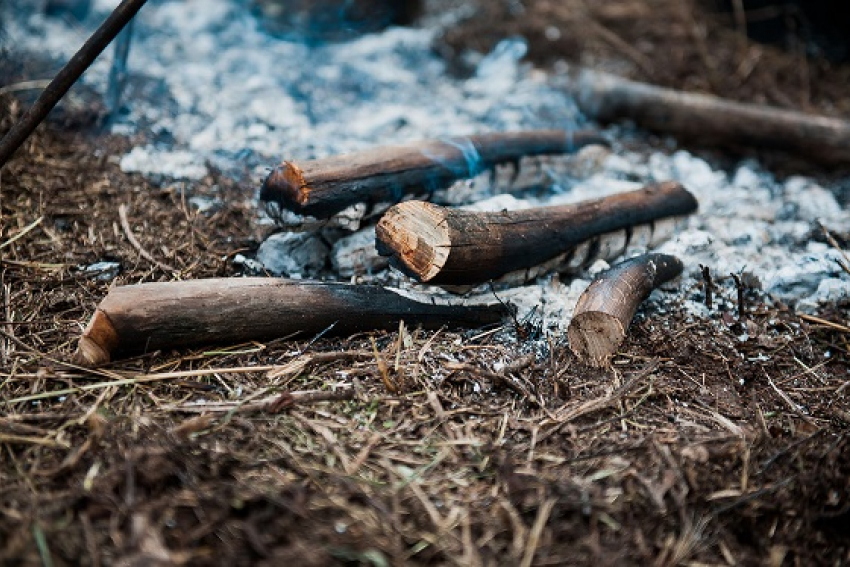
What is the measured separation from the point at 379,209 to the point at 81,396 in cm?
135

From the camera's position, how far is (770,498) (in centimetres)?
209

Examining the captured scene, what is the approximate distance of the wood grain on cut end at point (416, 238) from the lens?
2.60m

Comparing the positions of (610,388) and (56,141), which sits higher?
(56,141)

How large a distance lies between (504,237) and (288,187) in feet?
2.83

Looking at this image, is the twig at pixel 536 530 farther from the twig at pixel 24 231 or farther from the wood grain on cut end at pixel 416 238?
the twig at pixel 24 231

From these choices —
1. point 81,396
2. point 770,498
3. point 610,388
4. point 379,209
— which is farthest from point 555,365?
point 81,396

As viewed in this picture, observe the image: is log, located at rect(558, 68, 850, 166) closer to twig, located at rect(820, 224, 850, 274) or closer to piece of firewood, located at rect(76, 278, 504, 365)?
twig, located at rect(820, 224, 850, 274)

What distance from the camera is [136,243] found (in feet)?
10.2

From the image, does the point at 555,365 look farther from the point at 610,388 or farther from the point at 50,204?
the point at 50,204

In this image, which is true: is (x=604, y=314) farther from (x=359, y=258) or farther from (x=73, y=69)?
(x=73, y=69)

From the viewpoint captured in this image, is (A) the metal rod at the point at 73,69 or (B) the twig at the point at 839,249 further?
(B) the twig at the point at 839,249

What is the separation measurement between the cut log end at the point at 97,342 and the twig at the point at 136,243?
0.64 meters

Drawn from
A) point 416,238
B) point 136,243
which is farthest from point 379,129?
point 416,238

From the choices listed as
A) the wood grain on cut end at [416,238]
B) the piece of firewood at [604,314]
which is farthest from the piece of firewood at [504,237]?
the piece of firewood at [604,314]
